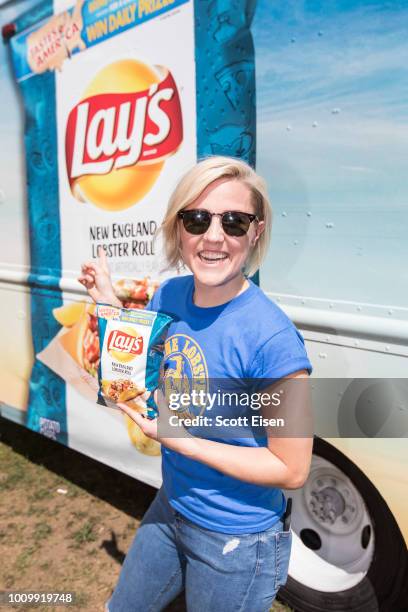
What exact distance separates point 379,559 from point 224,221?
1.66 m

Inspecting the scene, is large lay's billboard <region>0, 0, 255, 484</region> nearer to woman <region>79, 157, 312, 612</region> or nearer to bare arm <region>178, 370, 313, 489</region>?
woman <region>79, 157, 312, 612</region>

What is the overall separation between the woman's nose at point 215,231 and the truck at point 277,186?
0.70 meters

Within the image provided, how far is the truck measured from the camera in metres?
1.75

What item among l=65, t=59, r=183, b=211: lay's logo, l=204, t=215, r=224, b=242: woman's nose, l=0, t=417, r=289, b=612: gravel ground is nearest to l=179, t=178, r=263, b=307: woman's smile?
l=204, t=215, r=224, b=242: woman's nose

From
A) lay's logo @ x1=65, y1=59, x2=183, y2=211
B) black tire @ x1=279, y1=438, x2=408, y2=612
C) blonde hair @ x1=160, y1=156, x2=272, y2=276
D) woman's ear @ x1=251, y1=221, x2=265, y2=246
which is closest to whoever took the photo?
blonde hair @ x1=160, y1=156, x2=272, y2=276

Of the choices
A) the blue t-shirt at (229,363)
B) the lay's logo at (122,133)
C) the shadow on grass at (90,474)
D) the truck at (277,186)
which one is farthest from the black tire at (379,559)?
the lay's logo at (122,133)

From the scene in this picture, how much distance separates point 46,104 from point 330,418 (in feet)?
7.63

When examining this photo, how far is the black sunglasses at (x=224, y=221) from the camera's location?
51.6 inches

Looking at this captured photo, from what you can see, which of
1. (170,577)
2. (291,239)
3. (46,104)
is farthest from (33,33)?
(170,577)

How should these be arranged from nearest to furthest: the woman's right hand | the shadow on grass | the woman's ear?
the woman's ear < the woman's right hand < the shadow on grass

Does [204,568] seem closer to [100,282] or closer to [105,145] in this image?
[100,282]

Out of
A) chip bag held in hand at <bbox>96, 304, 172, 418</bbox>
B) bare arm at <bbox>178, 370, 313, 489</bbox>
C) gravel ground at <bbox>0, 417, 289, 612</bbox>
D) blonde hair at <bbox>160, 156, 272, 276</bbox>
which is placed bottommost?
gravel ground at <bbox>0, 417, 289, 612</bbox>

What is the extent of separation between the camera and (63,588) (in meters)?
2.54

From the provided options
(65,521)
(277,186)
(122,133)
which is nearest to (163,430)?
(277,186)
